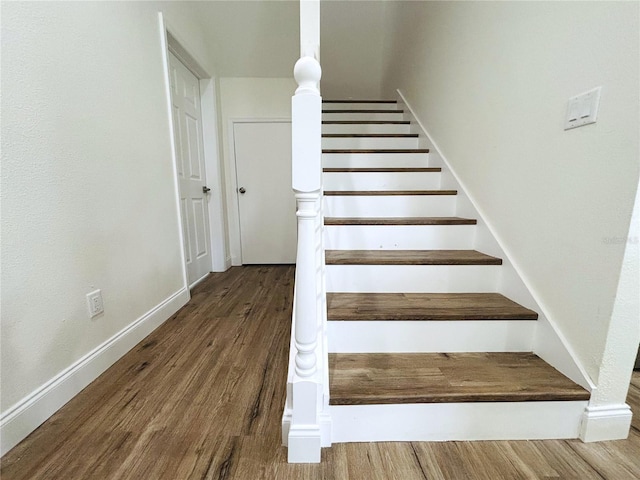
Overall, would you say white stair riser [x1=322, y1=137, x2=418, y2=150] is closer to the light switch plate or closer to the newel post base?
the light switch plate

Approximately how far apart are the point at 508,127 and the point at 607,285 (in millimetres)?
791

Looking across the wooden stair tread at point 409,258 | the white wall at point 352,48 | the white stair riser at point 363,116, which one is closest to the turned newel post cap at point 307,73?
the wooden stair tread at point 409,258

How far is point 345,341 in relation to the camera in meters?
1.17

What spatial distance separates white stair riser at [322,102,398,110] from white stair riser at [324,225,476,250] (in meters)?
1.87

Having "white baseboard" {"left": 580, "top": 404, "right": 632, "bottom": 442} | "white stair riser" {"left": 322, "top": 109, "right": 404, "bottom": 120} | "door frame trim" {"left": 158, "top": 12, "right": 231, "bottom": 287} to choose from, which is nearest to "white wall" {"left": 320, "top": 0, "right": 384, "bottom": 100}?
"white stair riser" {"left": 322, "top": 109, "right": 404, "bottom": 120}

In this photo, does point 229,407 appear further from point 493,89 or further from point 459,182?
point 493,89

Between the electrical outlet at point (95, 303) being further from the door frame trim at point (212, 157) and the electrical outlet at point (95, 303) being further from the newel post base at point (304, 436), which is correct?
the door frame trim at point (212, 157)

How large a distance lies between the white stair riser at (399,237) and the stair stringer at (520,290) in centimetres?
9

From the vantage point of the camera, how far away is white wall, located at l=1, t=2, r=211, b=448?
1.00m

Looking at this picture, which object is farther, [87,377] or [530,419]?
[87,377]

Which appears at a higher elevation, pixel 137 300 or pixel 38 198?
pixel 38 198

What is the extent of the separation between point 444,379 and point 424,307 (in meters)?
0.28

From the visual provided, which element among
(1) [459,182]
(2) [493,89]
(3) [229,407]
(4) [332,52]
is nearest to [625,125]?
(2) [493,89]

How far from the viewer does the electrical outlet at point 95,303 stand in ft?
4.30
